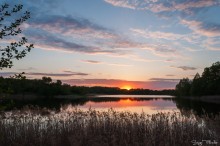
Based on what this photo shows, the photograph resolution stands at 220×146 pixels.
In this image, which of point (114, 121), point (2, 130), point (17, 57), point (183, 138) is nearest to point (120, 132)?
point (114, 121)

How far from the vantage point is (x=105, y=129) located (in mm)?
16344

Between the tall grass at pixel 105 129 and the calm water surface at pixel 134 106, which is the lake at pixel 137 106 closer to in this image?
the calm water surface at pixel 134 106

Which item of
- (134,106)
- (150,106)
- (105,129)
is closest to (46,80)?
(134,106)

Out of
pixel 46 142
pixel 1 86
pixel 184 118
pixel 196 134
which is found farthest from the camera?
pixel 184 118

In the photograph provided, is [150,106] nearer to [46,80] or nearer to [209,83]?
[209,83]

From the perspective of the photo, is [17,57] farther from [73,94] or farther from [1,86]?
[73,94]

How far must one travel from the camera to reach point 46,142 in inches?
573

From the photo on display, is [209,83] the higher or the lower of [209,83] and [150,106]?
the higher

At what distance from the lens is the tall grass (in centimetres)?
1465

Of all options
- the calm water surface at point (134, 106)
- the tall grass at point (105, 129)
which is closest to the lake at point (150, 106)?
the calm water surface at point (134, 106)

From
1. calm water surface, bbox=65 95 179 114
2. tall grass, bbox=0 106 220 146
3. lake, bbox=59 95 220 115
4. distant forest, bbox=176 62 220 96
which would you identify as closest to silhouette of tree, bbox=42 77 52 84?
distant forest, bbox=176 62 220 96

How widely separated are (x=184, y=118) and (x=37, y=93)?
6088 inches

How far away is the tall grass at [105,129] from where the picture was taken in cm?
1465

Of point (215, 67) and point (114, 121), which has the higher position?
point (215, 67)
